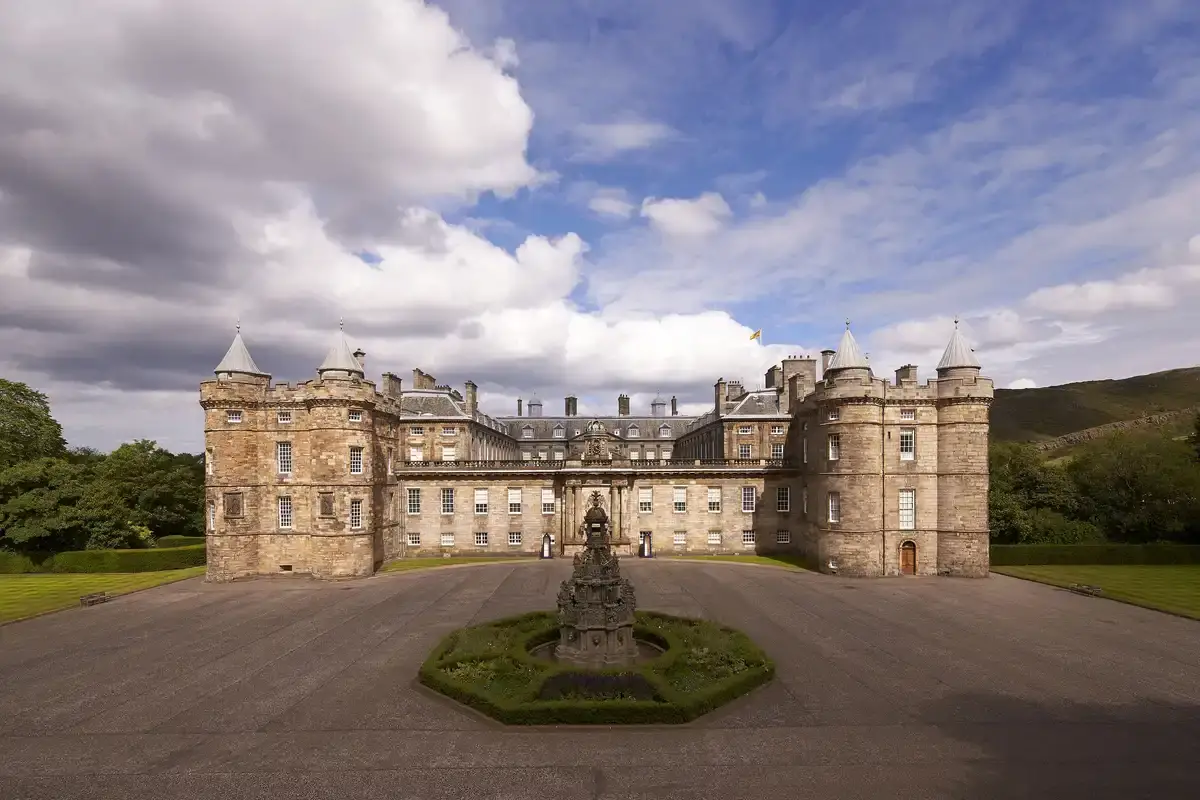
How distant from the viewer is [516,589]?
121 feet

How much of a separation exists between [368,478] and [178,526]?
30434mm

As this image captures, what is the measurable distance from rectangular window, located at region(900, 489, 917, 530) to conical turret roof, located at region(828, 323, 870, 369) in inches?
370

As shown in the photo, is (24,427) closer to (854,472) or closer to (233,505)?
(233,505)

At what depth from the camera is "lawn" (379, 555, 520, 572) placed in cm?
4553

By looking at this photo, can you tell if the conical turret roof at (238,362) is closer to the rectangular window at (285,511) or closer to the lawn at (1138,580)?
the rectangular window at (285,511)

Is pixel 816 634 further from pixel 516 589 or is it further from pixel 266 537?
pixel 266 537

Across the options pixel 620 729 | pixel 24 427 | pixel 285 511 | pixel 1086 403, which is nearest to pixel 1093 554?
pixel 620 729

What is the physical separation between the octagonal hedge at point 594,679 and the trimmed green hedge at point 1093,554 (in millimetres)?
33565

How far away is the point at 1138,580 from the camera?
129ft

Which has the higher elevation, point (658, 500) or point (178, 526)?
point (658, 500)

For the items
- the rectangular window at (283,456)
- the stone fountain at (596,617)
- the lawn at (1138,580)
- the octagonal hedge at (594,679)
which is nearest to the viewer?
the octagonal hedge at (594,679)

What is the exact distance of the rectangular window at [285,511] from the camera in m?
42.7

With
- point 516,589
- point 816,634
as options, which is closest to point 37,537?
point 516,589

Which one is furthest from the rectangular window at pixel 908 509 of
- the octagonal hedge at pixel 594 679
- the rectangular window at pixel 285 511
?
the rectangular window at pixel 285 511
